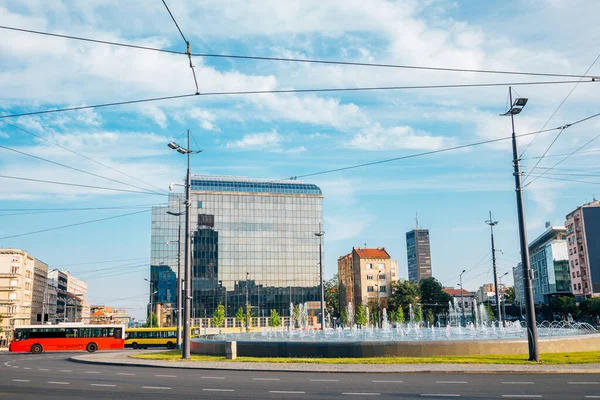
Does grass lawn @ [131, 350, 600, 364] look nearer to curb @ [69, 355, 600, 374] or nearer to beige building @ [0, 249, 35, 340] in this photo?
curb @ [69, 355, 600, 374]

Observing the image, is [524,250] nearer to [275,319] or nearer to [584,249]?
[275,319]

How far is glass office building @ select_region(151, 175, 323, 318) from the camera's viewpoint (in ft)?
360

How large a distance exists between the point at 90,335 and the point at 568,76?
1885 inches

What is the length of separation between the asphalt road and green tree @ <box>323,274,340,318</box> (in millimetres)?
107142

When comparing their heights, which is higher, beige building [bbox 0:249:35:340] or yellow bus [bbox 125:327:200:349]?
beige building [bbox 0:249:35:340]

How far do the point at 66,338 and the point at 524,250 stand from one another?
43.8 m

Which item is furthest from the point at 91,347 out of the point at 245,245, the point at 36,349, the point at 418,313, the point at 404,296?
the point at 418,313

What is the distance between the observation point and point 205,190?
112 m

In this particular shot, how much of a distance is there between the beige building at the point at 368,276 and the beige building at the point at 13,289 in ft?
221

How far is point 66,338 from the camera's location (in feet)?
170

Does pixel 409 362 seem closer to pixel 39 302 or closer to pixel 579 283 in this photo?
pixel 579 283

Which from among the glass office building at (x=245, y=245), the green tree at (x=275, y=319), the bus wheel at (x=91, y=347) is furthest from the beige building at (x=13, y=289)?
the bus wheel at (x=91, y=347)

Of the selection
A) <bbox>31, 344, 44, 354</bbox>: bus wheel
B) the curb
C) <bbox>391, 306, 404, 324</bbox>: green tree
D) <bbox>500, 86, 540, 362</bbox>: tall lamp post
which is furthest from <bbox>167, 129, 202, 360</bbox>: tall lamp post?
<bbox>391, 306, 404, 324</bbox>: green tree

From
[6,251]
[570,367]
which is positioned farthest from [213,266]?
[570,367]
